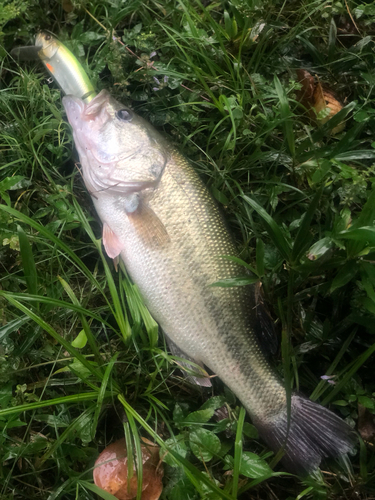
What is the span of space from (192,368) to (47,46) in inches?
77.7

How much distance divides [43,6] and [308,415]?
2.83 meters

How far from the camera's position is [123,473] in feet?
5.74

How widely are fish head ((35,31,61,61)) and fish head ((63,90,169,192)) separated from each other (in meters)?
0.32

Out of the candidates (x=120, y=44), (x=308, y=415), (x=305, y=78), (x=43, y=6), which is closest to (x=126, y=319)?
(x=308, y=415)

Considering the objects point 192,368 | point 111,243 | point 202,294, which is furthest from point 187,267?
point 192,368

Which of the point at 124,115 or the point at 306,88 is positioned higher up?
the point at 124,115

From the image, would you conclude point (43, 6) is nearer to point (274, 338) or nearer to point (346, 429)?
point (274, 338)

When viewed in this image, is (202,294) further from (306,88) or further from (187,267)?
(306,88)

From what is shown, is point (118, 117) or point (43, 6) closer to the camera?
point (118, 117)

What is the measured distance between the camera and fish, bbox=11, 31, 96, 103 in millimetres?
2014

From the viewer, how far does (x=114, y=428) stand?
200cm

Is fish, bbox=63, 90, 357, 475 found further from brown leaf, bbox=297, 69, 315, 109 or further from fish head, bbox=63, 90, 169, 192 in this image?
brown leaf, bbox=297, 69, 315, 109

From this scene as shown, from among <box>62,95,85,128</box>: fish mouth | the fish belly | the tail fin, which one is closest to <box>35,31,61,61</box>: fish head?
<box>62,95,85,128</box>: fish mouth

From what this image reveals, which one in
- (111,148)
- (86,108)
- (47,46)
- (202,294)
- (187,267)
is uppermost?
(47,46)
